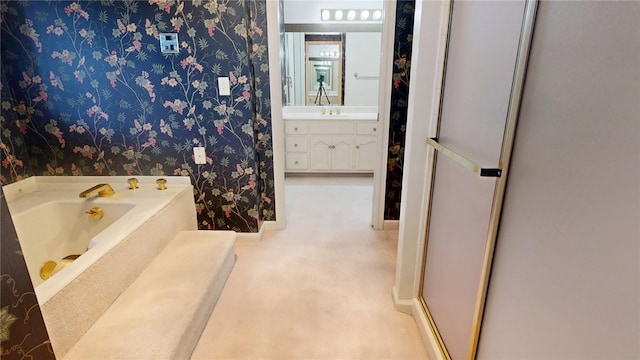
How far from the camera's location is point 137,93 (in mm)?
2154

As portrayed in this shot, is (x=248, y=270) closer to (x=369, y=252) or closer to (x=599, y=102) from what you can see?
(x=369, y=252)

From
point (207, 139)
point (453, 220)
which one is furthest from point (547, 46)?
point (207, 139)

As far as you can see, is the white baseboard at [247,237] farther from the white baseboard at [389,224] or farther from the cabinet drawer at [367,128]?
the cabinet drawer at [367,128]

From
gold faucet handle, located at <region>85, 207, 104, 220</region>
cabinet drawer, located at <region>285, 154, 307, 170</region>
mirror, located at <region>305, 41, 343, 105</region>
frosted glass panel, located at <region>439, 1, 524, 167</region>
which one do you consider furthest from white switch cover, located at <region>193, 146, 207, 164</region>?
mirror, located at <region>305, 41, 343, 105</region>

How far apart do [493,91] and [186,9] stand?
189 cm

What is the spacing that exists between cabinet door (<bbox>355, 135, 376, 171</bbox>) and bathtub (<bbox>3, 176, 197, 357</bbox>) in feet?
7.07

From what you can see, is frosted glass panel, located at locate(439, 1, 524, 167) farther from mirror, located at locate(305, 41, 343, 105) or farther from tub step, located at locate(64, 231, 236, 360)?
mirror, located at locate(305, 41, 343, 105)

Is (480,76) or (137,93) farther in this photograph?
(137,93)

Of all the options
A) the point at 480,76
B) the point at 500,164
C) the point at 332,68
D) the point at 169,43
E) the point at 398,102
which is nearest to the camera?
the point at 500,164

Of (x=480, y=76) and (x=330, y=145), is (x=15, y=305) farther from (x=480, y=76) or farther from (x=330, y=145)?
(x=330, y=145)

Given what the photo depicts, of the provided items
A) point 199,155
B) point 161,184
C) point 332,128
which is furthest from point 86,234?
point 332,128

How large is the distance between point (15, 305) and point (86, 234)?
68.5 inches

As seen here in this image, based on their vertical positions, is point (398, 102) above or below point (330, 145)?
above

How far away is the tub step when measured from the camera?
117cm
